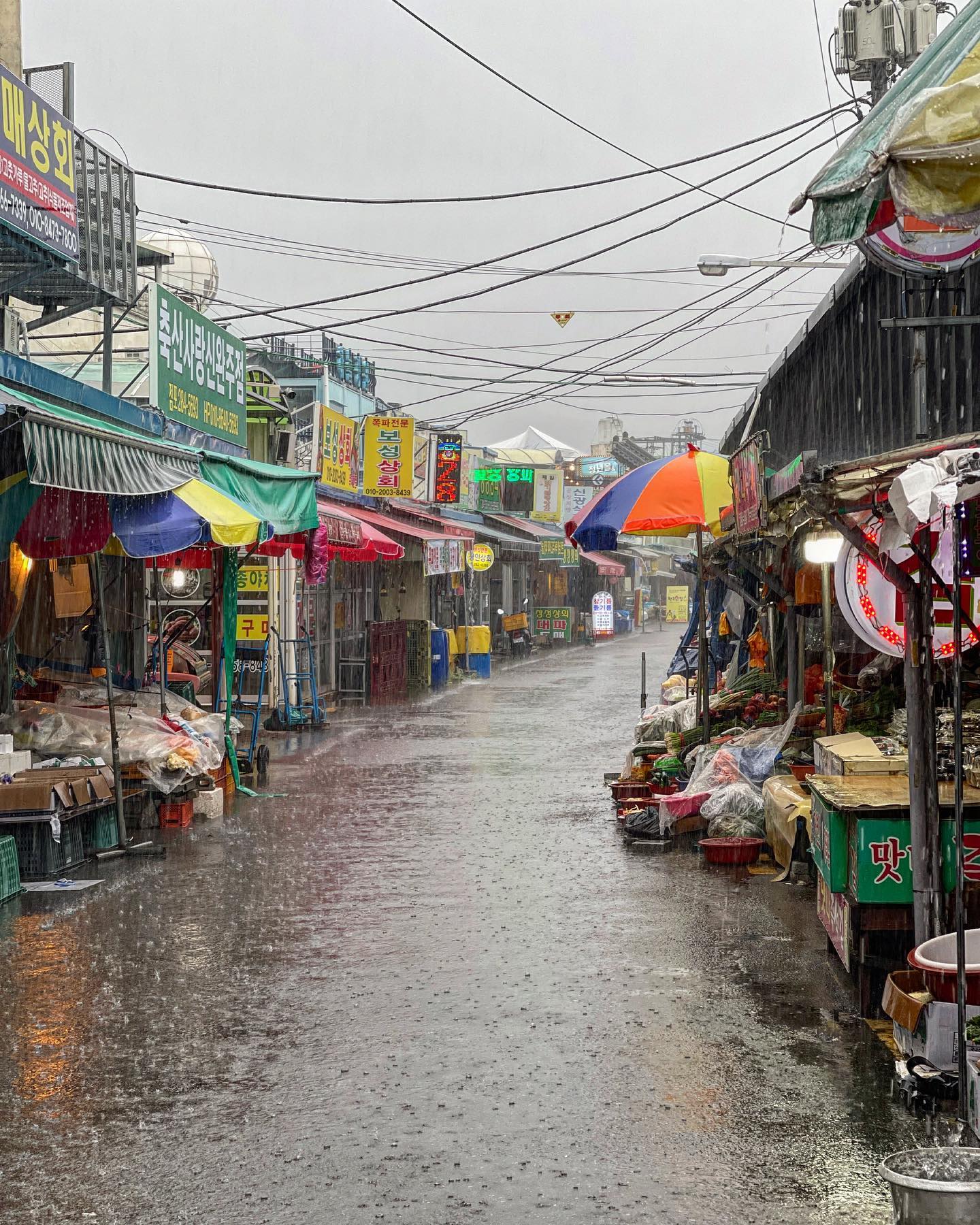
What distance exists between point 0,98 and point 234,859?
669cm

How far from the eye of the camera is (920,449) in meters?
5.83

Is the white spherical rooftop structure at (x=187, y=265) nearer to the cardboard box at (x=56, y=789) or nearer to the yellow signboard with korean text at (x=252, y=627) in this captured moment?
the yellow signboard with korean text at (x=252, y=627)

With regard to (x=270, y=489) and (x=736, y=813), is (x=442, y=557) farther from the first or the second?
A: (x=736, y=813)

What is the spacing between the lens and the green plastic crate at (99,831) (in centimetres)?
1151

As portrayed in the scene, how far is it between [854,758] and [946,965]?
7.49ft

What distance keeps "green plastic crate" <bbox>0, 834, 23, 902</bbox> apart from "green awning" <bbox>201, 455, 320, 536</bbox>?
436 cm

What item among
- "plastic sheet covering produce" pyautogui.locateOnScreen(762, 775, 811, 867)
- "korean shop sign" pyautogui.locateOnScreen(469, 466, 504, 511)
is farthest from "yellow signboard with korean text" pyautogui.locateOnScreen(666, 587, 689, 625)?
"plastic sheet covering produce" pyautogui.locateOnScreen(762, 775, 811, 867)

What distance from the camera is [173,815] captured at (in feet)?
42.9

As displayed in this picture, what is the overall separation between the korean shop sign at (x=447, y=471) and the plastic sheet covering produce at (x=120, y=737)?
22.3 meters

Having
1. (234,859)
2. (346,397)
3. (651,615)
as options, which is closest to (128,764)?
(234,859)

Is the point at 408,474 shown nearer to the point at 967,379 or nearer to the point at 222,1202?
the point at 967,379

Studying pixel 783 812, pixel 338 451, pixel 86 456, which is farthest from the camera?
pixel 338 451

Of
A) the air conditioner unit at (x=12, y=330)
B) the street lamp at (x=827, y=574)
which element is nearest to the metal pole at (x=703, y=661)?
the street lamp at (x=827, y=574)

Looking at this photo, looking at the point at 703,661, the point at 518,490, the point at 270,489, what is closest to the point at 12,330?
the point at 270,489
